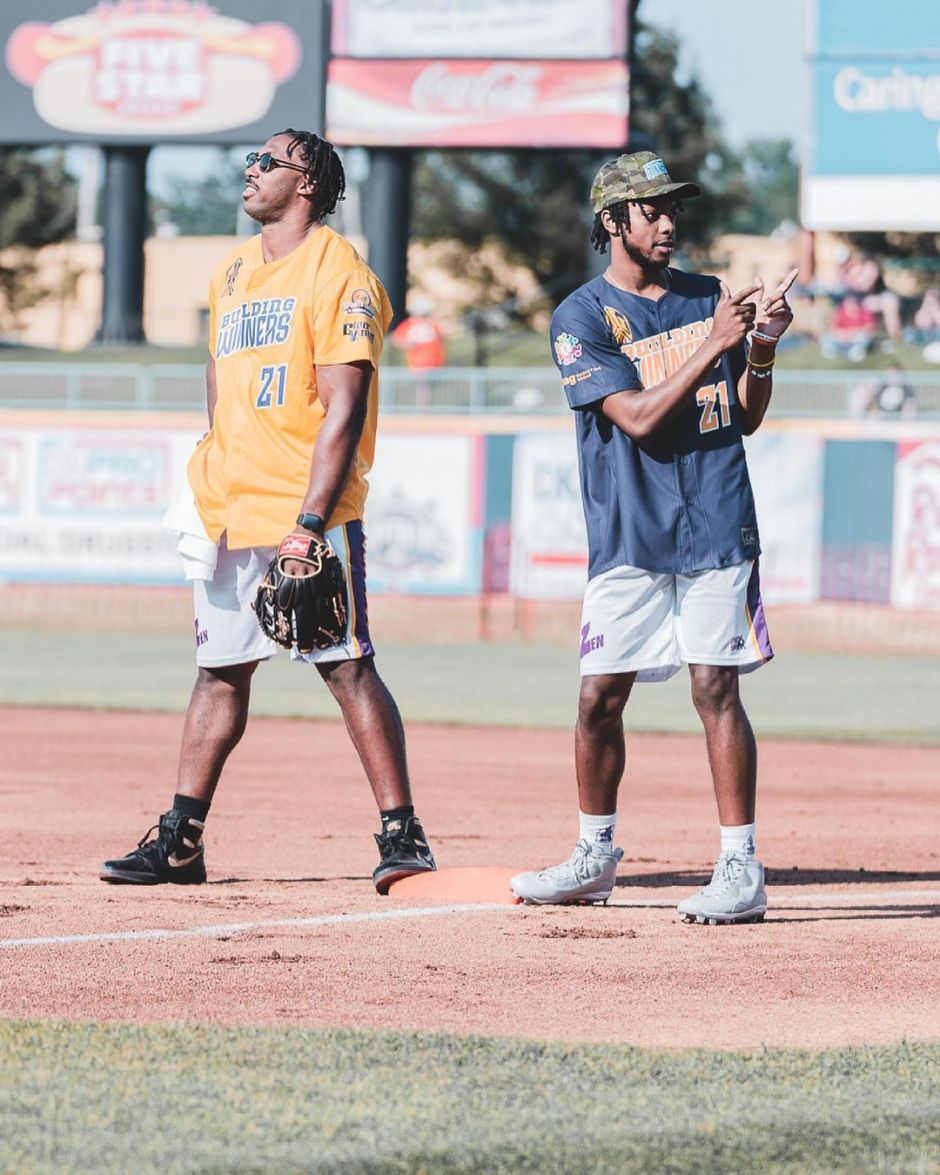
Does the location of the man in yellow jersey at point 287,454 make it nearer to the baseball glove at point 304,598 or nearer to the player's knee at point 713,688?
the baseball glove at point 304,598

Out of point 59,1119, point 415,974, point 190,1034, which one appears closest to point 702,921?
point 415,974

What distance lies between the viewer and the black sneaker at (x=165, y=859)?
20.4ft

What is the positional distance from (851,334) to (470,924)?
25381 millimetres

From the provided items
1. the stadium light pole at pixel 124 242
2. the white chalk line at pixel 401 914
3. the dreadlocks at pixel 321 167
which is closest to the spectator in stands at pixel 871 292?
the stadium light pole at pixel 124 242

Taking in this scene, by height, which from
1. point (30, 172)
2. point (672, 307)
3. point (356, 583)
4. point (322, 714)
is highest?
point (30, 172)

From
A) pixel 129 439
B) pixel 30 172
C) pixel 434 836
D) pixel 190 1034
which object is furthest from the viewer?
pixel 30 172

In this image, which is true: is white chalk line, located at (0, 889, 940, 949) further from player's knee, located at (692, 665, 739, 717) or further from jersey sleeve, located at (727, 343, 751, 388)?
jersey sleeve, located at (727, 343, 751, 388)

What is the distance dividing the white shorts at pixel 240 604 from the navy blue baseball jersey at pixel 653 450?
0.74 m

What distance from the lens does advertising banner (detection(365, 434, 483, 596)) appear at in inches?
1004

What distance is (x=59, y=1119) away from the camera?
3.31 m

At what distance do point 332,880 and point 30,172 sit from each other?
51.4m

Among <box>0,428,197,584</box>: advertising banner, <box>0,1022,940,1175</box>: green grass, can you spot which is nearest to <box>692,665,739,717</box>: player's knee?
<box>0,1022,940,1175</box>: green grass

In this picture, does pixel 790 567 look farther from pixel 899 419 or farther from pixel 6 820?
pixel 6 820

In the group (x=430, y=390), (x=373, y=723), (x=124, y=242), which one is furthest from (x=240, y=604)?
(x=124, y=242)
